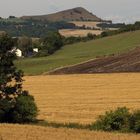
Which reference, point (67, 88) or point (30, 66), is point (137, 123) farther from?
point (30, 66)

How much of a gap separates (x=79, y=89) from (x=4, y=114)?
2428 centimetres

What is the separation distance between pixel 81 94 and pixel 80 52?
6045cm

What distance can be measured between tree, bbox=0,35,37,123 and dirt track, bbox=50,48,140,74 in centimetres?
3928

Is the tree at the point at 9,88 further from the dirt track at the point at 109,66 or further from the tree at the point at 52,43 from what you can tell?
the tree at the point at 52,43

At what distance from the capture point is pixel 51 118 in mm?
41969

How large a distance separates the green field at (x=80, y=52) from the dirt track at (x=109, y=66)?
4839 millimetres

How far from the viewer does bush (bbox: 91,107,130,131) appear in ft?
110

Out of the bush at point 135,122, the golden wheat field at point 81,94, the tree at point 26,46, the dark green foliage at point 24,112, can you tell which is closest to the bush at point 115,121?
the bush at point 135,122

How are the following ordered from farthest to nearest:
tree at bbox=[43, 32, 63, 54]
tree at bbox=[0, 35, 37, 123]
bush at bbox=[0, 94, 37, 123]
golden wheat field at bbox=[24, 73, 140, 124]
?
tree at bbox=[43, 32, 63, 54] < golden wheat field at bbox=[24, 73, 140, 124] < tree at bbox=[0, 35, 37, 123] < bush at bbox=[0, 94, 37, 123]

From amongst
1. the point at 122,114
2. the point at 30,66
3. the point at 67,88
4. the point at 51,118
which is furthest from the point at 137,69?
the point at 122,114

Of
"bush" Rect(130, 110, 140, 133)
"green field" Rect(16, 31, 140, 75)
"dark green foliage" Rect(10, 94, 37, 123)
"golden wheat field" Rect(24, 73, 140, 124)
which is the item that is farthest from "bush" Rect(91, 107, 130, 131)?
"green field" Rect(16, 31, 140, 75)

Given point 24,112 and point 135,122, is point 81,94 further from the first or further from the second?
point 135,122

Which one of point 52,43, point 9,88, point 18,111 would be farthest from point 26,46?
point 18,111

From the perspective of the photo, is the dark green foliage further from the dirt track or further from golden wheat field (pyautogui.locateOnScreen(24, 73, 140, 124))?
the dirt track
